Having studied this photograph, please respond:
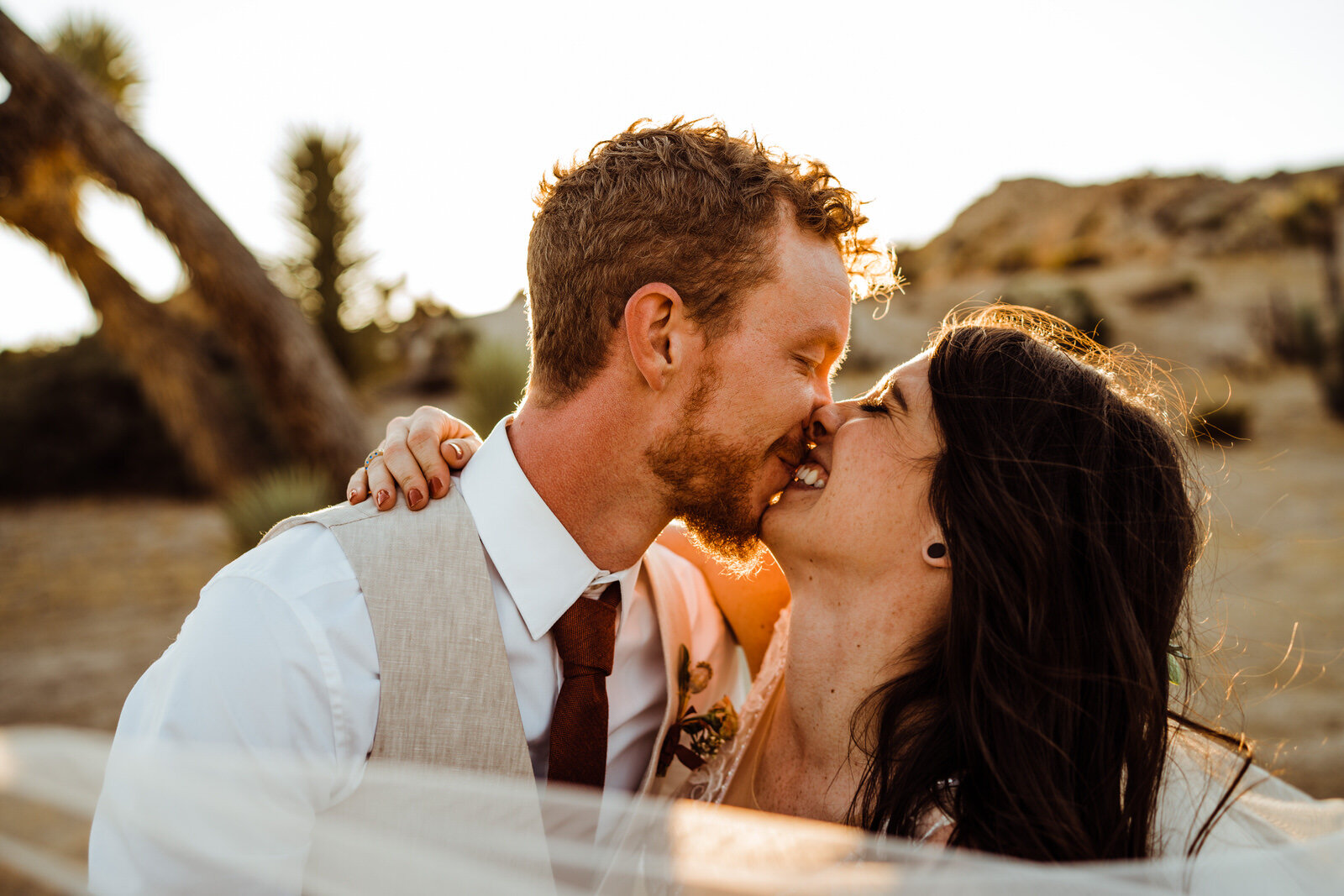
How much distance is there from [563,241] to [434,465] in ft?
2.48

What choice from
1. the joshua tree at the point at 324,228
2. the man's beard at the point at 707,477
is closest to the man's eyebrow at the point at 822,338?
the man's beard at the point at 707,477

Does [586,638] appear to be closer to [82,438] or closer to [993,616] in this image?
[993,616]

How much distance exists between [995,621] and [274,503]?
645cm

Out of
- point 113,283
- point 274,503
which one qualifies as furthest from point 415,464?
point 113,283

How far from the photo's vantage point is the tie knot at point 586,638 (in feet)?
6.41

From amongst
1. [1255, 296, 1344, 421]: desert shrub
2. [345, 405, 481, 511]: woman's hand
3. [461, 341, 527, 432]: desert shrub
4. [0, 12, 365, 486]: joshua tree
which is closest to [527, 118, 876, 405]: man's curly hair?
[345, 405, 481, 511]: woman's hand

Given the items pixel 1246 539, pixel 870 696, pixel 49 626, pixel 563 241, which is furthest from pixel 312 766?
pixel 1246 539

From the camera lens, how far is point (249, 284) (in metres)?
7.76

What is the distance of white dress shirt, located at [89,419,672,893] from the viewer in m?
1.54

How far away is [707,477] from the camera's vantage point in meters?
2.23

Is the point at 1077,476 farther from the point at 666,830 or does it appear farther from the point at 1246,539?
the point at 1246,539

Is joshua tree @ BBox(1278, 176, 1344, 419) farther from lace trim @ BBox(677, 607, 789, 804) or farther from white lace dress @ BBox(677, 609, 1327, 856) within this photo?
lace trim @ BBox(677, 607, 789, 804)

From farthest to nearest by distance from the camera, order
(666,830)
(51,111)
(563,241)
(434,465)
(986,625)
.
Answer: (51,111)
(563,241)
(434,465)
(986,625)
(666,830)

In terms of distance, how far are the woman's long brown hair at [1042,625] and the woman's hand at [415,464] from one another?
125 centimetres
